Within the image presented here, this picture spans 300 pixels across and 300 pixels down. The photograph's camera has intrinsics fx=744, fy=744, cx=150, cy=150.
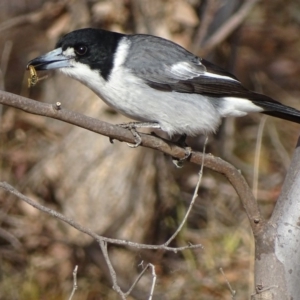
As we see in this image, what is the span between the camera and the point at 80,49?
3.42 m

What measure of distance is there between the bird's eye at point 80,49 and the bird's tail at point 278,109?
2.69 feet

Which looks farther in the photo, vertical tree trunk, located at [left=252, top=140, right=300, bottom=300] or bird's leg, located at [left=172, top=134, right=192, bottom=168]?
bird's leg, located at [left=172, top=134, right=192, bottom=168]

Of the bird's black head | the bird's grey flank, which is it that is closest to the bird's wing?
the bird's grey flank

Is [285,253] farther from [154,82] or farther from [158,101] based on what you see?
[154,82]

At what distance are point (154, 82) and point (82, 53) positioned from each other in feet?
1.17

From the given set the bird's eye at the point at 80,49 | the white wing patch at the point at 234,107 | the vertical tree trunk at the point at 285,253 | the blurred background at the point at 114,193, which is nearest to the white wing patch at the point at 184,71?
the white wing patch at the point at 234,107

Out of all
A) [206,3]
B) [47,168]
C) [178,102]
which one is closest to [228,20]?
[206,3]

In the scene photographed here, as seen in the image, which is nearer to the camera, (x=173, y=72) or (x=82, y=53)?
(x=82, y=53)

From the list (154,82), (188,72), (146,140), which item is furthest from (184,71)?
(146,140)

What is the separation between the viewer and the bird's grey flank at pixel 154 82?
11.0 ft

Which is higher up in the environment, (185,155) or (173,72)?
(173,72)

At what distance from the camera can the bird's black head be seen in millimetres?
3359

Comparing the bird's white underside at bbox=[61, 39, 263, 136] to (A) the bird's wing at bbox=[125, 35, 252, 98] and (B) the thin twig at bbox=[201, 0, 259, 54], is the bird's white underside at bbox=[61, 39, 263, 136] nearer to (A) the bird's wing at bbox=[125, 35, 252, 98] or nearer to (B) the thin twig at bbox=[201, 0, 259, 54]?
(A) the bird's wing at bbox=[125, 35, 252, 98]

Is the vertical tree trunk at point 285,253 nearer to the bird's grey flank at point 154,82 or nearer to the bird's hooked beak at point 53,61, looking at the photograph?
the bird's grey flank at point 154,82
